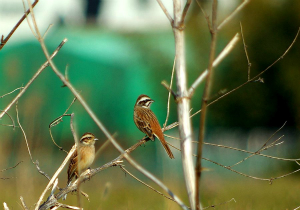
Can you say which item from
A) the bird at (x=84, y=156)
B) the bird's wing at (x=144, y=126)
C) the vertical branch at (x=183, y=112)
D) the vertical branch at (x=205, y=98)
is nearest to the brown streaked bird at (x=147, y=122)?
the bird's wing at (x=144, y=126)

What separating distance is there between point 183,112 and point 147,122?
4611 millimetres

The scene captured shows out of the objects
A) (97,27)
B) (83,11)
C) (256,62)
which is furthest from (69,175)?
(83,11)

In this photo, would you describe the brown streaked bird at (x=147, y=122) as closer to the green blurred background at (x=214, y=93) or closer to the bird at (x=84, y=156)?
the bird at (x=84, y=156)

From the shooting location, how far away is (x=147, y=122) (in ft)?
21.3

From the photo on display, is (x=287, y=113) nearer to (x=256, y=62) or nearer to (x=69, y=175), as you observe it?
(x=256, y=62)

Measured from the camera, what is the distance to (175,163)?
62.0ft

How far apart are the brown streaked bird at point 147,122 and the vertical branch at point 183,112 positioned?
3885mm

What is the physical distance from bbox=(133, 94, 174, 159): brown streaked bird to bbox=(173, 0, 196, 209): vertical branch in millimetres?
3885

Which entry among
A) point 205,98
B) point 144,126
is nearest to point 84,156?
point 144,126

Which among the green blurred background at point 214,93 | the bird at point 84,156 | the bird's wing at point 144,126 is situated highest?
the green blurred background at point 214,93

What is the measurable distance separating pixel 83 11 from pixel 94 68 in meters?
18.3

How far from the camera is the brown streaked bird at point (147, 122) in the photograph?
20.0 ft

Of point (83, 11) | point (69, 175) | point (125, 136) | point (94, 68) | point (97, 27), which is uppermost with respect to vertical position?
point (83, 11)

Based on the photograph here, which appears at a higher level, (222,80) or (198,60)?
(198,60)
